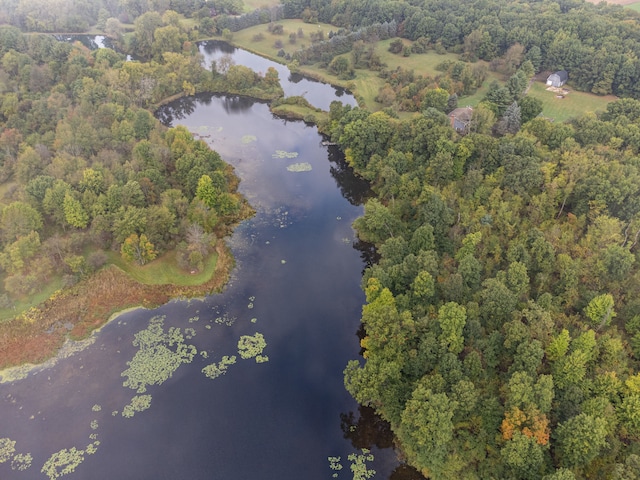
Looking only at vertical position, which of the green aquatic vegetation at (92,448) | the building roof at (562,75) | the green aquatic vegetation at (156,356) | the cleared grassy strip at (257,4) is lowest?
the green aquatic vegetation at (92,448)

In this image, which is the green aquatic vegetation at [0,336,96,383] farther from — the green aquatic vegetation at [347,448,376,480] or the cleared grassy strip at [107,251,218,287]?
the green aquatic vegetation at [347,448,376,480]

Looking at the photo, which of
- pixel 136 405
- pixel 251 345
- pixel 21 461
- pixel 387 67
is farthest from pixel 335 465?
pixel 387 67

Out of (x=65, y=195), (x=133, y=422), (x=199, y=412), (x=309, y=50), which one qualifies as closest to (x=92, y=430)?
(x=133, y=422)

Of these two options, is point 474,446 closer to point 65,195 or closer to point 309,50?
point 65,195

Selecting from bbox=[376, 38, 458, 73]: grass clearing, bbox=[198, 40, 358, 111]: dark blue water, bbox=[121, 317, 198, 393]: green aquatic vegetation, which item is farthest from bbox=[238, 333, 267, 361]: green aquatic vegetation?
bbox=[376, 38, 458, 73]: grass clearing

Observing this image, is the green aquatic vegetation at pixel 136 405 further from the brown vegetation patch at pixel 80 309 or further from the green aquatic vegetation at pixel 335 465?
the green aquatic vegetation at pixel 335 465

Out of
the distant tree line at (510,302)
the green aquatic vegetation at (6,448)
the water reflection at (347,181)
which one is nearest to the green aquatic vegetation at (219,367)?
the distant tree line at (510,302)

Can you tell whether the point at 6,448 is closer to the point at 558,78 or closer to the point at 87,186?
the point at 87,186
